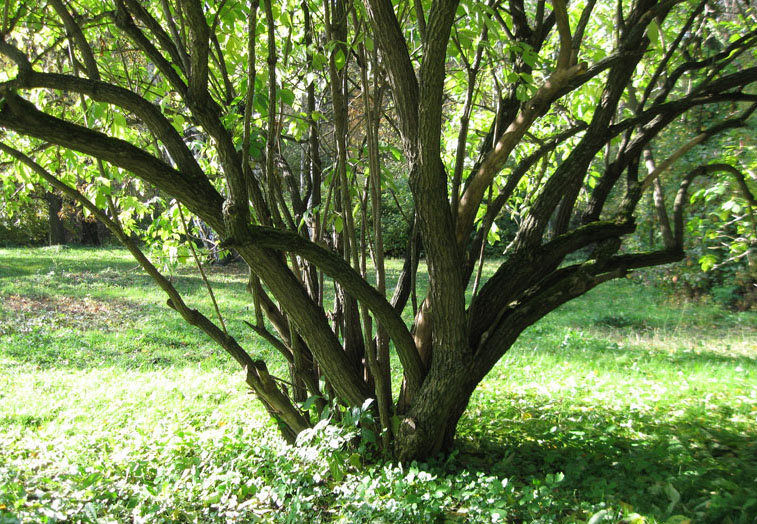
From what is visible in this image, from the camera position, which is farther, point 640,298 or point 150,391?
point 640,298

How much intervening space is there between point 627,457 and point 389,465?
131 cm

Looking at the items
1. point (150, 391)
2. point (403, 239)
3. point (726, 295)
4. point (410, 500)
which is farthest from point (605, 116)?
point (403, 239)

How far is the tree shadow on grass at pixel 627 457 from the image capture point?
7.82ft

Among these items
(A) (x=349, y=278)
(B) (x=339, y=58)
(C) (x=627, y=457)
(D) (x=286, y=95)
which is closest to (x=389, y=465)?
(A) (x=349, y=278)

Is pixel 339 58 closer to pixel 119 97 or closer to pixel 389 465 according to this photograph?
pixel 119 97

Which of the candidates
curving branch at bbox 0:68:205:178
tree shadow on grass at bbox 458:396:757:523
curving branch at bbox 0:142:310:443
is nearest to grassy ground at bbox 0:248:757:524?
tree shadow on grass at bbox 458:396:757:523

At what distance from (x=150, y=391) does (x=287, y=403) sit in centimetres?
274

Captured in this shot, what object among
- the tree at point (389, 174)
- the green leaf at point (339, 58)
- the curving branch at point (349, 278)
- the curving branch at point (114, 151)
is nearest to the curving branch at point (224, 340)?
the tree at point (389, 174)

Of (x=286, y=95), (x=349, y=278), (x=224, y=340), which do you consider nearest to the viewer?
(x=349, y=278)

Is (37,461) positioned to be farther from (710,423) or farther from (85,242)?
(85,242)

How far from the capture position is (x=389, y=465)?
106 inches

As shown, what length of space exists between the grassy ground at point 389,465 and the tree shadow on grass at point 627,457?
0.01 m

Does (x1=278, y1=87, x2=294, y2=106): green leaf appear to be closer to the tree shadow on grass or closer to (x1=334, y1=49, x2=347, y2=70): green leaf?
(x1=334, y1=49, x2=347, y2=70): green leaf

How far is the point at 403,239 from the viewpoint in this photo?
52.9 ft
